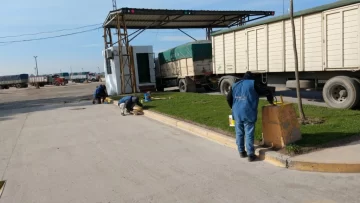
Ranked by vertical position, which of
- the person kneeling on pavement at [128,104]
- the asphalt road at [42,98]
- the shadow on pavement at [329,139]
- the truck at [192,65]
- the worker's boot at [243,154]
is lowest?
the asphalt road at [42,98]

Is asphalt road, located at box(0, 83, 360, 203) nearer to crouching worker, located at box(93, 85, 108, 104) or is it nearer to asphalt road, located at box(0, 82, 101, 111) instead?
crouching worker, located at box(93, 85, 108, 104)

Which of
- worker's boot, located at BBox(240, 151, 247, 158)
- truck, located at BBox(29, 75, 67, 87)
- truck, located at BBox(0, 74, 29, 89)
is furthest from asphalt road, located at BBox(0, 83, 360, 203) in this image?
truck, located at BBox(0, 74, 29, 89)

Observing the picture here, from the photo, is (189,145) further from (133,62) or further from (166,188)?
(133,62)

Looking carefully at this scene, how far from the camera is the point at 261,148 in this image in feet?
19.1

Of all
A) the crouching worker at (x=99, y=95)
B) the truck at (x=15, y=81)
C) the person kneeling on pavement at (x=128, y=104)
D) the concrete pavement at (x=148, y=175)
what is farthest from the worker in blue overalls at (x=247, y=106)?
the truck at (x=15, y=81)

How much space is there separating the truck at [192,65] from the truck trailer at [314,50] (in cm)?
484

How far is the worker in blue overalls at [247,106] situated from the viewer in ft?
17.9

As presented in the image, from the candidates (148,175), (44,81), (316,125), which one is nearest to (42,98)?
(148,175)

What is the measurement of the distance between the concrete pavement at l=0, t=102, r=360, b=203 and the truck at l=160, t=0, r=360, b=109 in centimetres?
485

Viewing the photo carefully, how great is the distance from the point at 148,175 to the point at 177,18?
1893cm

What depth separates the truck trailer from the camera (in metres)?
8.94

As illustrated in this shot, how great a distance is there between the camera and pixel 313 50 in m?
10.1

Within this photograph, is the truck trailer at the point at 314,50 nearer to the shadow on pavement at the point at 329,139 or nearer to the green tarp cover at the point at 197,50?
the shadow on pavement at the point at 329,139

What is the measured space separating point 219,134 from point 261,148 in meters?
1.53
